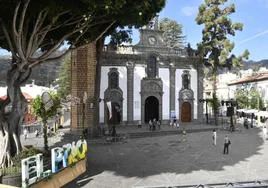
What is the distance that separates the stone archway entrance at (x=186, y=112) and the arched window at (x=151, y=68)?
5.38 m

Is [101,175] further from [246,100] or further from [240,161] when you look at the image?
[246,100]

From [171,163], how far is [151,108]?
23290 mm

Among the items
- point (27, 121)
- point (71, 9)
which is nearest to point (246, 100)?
point (27, 121)

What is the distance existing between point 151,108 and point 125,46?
805cm

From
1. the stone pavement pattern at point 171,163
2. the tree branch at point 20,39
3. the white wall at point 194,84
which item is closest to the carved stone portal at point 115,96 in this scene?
the white wall at point 194,84

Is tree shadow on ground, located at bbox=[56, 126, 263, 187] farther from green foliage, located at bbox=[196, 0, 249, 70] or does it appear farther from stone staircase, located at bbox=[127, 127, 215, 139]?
green foliage, located at bbox=[196, 0, 249, 70]

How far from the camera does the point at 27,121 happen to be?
3981 centimetres

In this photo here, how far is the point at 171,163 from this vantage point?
18891 mm

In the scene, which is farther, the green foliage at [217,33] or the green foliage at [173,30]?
the green foliage at [173,30]

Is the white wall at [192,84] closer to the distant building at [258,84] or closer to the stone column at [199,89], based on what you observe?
the stone column at [199,89]

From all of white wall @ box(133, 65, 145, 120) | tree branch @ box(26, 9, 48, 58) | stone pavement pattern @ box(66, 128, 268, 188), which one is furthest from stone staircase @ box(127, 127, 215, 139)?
tree branch @ box(26, 9, 48, 58)

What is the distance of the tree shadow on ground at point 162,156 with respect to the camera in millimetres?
17078

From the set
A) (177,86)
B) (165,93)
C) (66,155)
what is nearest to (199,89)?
(177,86)

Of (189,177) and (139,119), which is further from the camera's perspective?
(139,119)
